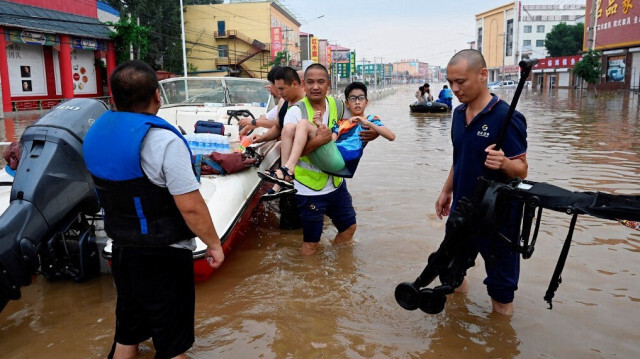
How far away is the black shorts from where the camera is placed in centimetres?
268

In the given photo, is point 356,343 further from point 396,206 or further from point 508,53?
point 508,53

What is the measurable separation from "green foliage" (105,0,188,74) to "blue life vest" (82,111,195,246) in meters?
41.4

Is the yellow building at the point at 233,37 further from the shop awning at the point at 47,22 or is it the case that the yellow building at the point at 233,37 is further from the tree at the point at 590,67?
the tree at the point at 590,67

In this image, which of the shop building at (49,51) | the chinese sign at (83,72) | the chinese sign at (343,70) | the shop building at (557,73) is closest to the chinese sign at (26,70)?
the shop building at (49,51)

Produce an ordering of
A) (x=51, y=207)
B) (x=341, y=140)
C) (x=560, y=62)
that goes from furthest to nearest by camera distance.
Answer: (x=560, y=62) → (x=341, y=140) → (x=51, y=207)

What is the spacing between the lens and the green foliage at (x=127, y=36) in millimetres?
28328

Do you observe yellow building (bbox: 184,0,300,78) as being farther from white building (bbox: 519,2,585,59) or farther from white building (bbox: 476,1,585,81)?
white building (bbox: 519,2,585,59)

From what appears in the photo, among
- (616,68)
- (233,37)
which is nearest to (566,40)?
(616,68)

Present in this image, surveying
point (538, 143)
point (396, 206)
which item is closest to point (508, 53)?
point (538, 143)

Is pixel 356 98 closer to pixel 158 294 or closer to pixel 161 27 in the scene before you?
pixel 158 294

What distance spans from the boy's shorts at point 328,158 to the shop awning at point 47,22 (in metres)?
16.8

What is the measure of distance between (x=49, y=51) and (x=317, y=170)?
25747 millimetres

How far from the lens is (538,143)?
42.2ft

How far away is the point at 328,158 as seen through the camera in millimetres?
4609
